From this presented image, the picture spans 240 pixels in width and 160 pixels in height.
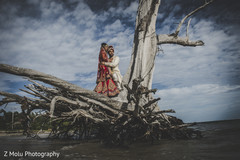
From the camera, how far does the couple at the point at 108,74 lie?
17.1 ft

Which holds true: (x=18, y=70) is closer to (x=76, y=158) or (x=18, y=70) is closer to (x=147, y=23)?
(x=76, y=158)

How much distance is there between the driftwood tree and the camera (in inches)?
146

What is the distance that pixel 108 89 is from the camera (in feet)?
17.1

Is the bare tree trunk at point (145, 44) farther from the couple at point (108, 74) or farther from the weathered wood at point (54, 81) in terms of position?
the weathered wood at point (54, 81)

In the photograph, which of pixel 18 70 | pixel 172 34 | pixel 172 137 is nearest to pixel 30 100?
pixel 18 70

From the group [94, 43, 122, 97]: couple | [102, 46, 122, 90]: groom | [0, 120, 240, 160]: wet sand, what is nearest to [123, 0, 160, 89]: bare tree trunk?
[102, 46, 122, 90]: groom

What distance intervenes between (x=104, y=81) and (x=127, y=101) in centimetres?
116

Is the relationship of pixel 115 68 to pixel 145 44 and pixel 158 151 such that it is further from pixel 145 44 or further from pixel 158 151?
pixel 158 151

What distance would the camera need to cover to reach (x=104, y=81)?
5.43 metres

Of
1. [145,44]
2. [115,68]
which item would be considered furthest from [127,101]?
[145,44]

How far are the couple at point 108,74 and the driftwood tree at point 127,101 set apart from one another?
0.33 metres

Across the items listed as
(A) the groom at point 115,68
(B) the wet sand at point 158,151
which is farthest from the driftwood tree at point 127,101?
(B) the wet sand at point 158,151

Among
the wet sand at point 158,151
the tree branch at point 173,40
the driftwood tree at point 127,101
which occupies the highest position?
the tree branch at point 173,40

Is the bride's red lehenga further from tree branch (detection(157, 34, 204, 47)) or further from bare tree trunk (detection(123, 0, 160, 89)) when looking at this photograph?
tree branch (detection(157, 34, 204, 47))
